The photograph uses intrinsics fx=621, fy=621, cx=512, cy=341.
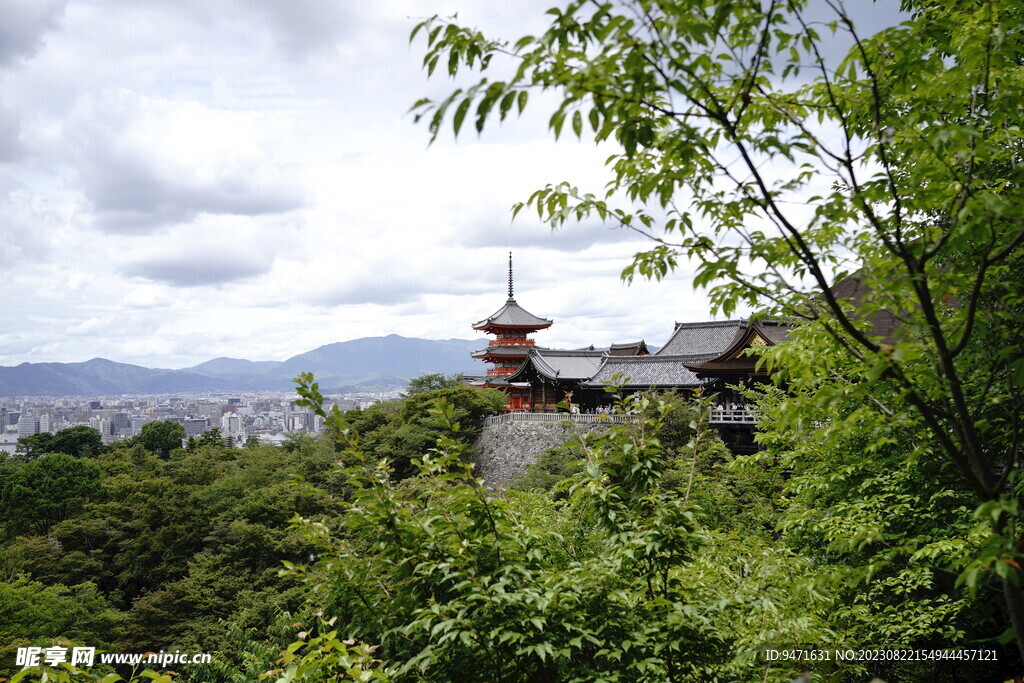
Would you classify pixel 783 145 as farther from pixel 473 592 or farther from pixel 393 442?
pixel 393 442

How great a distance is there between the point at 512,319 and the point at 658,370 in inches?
610

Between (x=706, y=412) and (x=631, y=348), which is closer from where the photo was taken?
(x=706, y=412)

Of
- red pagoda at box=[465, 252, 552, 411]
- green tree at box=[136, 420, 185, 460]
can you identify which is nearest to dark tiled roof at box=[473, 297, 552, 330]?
red pagoda at box=[465, 252, 552, 411]

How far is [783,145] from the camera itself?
2018mm

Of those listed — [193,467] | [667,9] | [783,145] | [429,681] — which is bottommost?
Answer: [193,467]

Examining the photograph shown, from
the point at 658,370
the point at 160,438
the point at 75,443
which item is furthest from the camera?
the point at 160,438

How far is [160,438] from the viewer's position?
1463 inches

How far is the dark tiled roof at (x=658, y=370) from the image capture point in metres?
25.0

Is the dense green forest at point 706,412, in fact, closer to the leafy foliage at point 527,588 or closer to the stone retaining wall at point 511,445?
the leafy foliage at point 527,588

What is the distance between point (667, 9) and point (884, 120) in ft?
4.75

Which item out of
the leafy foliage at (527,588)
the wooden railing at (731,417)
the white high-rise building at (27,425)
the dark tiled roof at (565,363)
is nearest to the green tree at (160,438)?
the dark tiled roof at (565,363)

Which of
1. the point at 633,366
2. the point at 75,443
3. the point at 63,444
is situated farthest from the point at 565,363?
the point at 63,444

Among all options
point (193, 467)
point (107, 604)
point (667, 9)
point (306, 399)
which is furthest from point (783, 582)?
point (193, 467)

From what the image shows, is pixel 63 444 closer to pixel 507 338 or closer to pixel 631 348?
pixel 507 338
